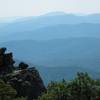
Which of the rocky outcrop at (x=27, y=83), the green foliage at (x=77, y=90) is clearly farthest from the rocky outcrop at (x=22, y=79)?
the green foliage at (x=77, y=90)

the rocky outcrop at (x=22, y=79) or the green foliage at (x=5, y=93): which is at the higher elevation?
the rocky outcrop at (x=22, y=79)

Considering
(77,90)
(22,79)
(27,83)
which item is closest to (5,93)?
(77,90)

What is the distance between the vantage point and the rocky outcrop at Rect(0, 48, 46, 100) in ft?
213

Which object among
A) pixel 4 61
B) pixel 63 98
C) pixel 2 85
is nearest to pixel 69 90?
pixel 63 98

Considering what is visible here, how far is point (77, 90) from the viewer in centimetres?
5147

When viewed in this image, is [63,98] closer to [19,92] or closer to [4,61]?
[19,92]

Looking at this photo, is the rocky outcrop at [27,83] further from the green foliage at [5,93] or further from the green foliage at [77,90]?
the green foliage at [5,93]

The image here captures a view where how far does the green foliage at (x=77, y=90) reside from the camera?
166ft

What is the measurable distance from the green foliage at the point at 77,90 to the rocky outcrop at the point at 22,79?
12.8 meters

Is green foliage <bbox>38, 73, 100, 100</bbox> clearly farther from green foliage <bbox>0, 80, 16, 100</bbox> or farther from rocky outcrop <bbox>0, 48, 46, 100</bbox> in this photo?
rocky outcrop <bbox>0, 48, 46, 100</bbox>

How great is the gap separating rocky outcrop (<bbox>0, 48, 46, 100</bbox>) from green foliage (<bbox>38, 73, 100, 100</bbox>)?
12.8 m

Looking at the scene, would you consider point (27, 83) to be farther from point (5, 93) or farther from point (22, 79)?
point (5, 93)

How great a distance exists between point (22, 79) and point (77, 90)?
16785mm

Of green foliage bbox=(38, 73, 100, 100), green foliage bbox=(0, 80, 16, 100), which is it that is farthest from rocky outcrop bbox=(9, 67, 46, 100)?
green foliage bbox=(0, 80, 16, 100)
